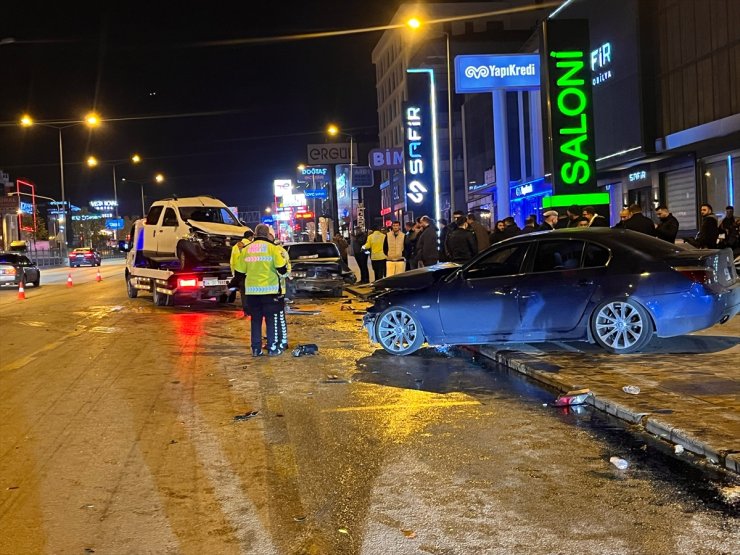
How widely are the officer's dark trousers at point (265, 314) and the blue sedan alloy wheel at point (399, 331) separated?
1.42 metres

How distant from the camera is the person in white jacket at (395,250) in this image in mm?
18406

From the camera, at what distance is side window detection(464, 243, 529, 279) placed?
916 centimetres

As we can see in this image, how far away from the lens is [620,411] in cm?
629

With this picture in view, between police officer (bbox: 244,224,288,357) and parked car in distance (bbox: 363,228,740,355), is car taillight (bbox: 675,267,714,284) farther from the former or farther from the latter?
police officer (bbox: 244,224,288,357)

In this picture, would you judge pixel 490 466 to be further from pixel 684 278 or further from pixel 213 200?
pixel 213 200

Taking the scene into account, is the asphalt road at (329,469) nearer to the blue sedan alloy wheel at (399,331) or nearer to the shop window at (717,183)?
the blue sedan alloy wheel at (399,331)

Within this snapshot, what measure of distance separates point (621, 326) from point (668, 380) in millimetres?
1423

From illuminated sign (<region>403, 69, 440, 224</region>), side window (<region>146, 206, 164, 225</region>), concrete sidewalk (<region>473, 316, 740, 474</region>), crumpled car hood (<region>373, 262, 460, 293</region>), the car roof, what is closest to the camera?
concrete sidewalk (<region>473, 316, 740, 474</region>)

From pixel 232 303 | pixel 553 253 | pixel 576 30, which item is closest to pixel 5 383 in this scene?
pixel 553 253

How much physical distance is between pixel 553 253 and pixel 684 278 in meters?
1.52

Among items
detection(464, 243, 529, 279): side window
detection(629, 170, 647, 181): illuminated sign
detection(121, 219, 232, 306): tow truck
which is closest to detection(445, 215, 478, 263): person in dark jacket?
detection(464, 243, 529, 279): side window

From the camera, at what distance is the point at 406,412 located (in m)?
6.83

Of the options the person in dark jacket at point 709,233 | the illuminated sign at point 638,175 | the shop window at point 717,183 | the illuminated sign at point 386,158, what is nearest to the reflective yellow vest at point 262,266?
the person in dark jacket at point 709,233

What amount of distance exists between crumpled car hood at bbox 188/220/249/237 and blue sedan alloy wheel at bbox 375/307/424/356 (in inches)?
377
